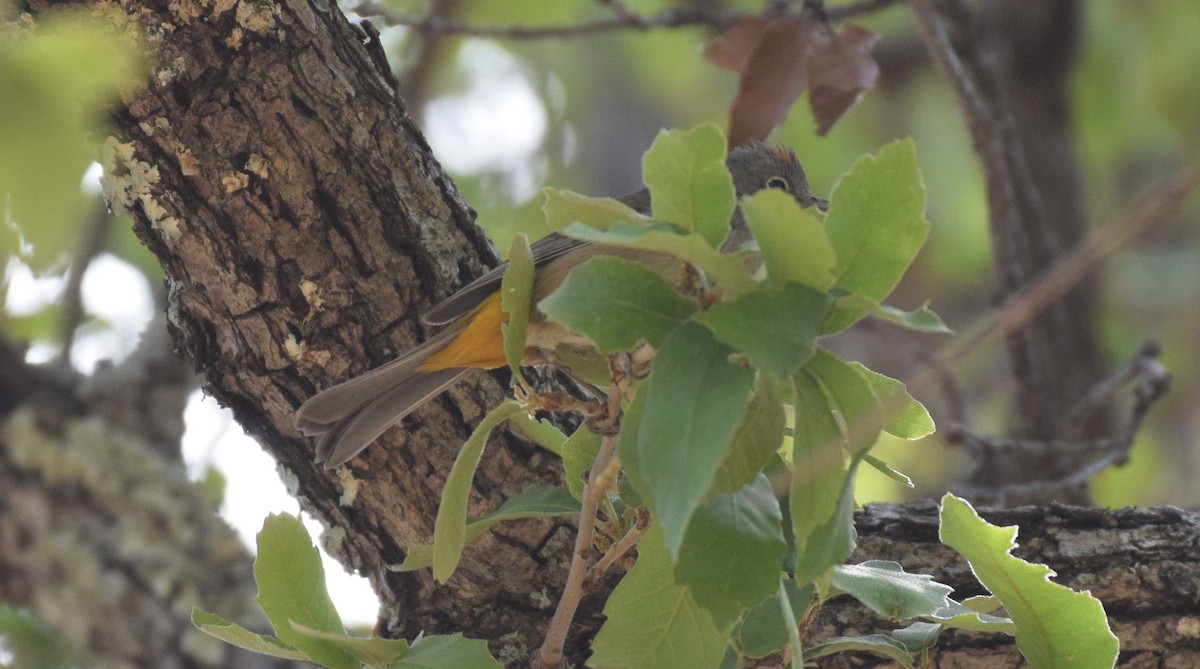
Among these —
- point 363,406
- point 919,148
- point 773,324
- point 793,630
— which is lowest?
point 793,630

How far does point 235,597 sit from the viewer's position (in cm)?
395

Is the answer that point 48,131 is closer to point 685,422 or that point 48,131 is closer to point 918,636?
point 685,422

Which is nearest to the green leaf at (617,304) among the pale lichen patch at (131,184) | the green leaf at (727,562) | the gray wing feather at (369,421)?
the green leaf at (727,562)

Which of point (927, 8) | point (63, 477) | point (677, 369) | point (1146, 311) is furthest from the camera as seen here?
point (1146, 311)

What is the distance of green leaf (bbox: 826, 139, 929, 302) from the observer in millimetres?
1531

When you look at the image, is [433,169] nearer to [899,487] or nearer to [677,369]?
[677,369]

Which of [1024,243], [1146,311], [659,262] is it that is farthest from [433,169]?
[1146,311]

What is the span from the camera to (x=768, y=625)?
1.84 meters

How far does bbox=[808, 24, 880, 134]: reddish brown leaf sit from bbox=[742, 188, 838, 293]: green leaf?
6.08 feet

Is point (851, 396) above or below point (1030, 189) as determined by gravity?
below

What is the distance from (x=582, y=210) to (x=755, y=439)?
380mm

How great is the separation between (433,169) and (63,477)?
232cm

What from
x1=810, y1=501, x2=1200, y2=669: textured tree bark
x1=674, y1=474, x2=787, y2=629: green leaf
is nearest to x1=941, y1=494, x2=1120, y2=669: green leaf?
x1=674, y1=474, x2=787, y2=629: green leaf

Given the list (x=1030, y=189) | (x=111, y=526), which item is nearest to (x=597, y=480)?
(x=111, y=526)
